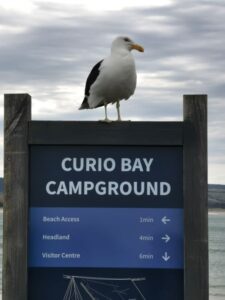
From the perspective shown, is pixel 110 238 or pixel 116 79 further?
pixel 116 79

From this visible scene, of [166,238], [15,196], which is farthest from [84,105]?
[166,238]

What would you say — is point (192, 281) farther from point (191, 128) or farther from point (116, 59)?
point (116, 59)

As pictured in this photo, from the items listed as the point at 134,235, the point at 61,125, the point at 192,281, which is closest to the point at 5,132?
the point at 61,125

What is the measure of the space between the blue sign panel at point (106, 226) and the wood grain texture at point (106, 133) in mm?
54

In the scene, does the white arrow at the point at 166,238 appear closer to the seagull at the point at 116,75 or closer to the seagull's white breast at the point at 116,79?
the seagull at the point at 116,75

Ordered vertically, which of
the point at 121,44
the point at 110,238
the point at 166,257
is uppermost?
the point at 121,44

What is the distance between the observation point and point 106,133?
5.38 meters

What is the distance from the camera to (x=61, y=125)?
5.40m

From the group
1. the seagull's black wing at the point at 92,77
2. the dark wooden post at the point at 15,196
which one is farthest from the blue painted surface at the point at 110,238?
the seagull's black wing at the point at 92,77

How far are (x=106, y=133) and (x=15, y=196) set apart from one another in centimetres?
73

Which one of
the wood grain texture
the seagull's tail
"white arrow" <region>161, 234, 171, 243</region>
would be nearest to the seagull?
the seagull's tail

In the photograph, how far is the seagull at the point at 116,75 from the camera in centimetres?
581

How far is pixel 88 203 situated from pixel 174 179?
59 cm

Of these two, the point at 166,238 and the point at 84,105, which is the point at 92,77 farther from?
the point at 166,238
